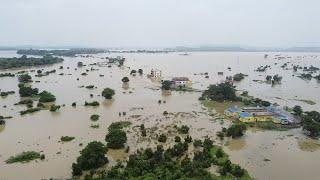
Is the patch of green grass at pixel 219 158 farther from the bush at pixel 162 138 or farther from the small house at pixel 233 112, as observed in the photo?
the small house at pixel 233 112

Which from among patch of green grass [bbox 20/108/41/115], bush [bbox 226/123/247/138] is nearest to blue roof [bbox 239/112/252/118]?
bush [bbox 226/123/247/138]

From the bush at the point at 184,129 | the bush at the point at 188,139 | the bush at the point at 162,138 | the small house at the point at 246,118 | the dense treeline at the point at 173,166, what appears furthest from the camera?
the small house at the point at 246,118

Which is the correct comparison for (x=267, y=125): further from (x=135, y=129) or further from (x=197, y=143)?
(x=135, y=129)

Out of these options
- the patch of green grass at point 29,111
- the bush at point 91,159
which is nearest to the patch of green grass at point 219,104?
the patch of green grass at point 29,111

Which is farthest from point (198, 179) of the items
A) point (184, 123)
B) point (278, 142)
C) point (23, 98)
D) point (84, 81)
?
point (84, 81)

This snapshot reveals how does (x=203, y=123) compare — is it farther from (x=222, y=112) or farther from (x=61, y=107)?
(x=61, y=107)

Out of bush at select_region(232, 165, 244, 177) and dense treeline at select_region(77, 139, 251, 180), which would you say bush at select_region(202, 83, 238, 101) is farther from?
bush at select_region(232, 165, 244, 177)
